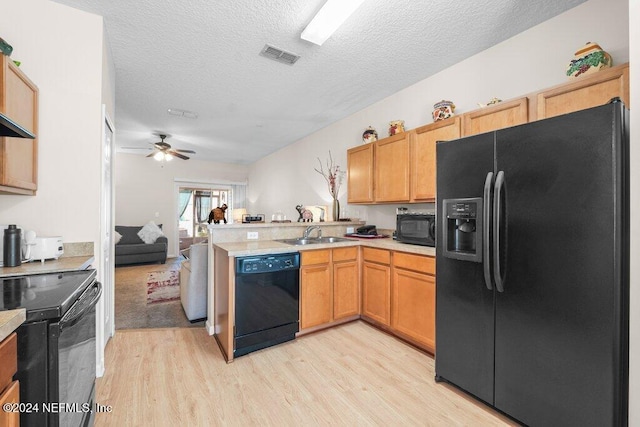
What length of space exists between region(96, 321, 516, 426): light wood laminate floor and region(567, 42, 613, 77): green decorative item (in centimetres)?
224

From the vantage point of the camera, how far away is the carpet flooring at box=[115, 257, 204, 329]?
2.99m

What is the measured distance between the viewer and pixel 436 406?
1.76m

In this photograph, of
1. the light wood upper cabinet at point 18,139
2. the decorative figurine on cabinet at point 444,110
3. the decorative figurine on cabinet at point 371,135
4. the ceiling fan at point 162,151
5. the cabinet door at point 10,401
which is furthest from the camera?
the ceiling fan at point 162,151

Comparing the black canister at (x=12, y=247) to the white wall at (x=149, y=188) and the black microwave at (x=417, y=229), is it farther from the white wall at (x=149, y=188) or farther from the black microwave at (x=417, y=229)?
the white wall at (x=149, y=188)

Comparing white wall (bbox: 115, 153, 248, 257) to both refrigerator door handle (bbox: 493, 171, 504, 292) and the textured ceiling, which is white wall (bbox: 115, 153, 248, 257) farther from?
refrigerator door handle (bbox: 493, 171, 504, 292)

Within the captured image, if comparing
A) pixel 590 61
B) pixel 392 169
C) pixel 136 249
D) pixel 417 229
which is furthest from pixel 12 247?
pixel 136 249

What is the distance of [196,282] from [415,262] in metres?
2.34

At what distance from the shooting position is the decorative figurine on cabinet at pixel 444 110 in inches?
103

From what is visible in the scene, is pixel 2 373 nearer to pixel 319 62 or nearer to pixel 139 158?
pixel 319 62

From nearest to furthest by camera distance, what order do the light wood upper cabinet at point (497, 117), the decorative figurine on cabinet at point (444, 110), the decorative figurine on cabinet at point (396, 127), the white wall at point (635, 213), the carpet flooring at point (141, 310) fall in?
the white wall at point (635, 213) → the light wood upper cabinet at point (497, 117) → the decorative figurine on cabinet at point (444, 110) → the carpet flooring at point (141, 310) → the decorative figurine on cabinet at point (396, 127)

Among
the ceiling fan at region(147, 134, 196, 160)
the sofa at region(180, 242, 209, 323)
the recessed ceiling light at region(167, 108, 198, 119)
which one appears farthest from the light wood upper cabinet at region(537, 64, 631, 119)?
the ceiling fan at region(147, 134, 196, 160)

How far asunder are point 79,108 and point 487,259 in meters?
3.01

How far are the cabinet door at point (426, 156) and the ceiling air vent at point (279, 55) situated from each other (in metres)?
1.44

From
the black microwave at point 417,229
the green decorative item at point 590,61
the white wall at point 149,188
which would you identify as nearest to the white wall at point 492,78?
the green decorative item at point 590,61
